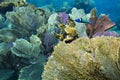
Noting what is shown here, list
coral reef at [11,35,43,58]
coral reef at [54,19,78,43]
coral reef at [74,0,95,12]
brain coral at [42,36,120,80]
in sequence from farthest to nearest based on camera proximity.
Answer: coral reef at [74,0,95,12] < coral reef at [11,35,43,58] < coral reef at [54,19,78,43] < brain coral at [42,36,120,80]

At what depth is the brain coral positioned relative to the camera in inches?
86.1

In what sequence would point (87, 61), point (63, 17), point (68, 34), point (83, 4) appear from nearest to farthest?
point (87, 61) < point (68, 34) < point (63, 17) < point (83, 4)

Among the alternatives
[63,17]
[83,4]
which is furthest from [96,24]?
[83,4]

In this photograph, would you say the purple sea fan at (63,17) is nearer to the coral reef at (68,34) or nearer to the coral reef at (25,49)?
the coral reef at (68,34)

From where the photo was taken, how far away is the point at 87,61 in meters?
2.33

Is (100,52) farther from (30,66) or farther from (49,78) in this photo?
(30,66)

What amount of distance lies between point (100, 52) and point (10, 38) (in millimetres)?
2905

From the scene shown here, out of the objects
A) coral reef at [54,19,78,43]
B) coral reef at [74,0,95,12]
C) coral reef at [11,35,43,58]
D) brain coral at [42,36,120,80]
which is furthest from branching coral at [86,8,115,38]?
coral reef at [74,0,95,12]

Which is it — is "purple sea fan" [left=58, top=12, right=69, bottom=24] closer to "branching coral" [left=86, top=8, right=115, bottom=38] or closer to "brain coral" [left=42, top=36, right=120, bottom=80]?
"branching coral" [left=86, top=8, right=115, bottom=38]

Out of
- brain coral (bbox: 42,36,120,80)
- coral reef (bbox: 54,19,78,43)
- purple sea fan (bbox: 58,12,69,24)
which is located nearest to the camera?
brain coral (bbox: 42,36,120,80)

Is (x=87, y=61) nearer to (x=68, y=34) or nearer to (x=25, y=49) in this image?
(x=68, y=34)

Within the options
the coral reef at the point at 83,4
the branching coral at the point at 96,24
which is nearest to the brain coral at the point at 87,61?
the branching coral at the point at 96,24

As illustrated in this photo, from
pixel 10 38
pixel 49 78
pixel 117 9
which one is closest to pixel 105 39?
pixel 49 78

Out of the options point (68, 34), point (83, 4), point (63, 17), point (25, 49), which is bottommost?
point (83, 4)
